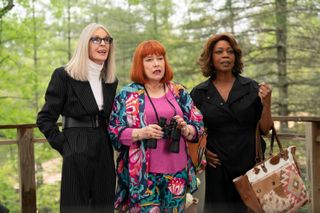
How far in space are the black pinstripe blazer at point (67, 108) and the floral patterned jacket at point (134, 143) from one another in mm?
131

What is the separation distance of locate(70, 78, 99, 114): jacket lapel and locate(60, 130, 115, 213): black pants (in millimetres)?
204

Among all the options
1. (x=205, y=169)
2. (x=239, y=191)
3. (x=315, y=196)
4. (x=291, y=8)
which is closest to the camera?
(x=239, y=191)

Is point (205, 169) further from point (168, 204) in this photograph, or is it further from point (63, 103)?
point (63, 103)

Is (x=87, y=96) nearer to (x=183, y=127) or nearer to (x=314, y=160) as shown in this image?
(x=183, y=127)

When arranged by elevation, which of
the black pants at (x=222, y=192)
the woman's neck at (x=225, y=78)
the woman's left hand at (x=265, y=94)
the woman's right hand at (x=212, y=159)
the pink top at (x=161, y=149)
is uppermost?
the woman's neck at (x=225, y=78)

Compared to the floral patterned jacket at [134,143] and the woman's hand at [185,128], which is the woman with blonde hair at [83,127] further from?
the woman's hand at [185,128]

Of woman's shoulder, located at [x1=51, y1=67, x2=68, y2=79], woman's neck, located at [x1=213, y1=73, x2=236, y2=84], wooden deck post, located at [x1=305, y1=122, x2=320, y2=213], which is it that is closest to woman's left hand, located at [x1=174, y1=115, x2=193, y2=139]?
woman's neck, located at [x1=213, y1=73, x2=236, y2=84]

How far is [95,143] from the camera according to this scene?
2535 mm

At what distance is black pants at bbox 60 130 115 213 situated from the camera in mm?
2525

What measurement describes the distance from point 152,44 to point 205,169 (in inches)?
37.1

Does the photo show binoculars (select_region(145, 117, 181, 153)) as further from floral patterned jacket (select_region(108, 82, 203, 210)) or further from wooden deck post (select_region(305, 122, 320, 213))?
wooden deck post (select_region(305, 122, 320, 213))

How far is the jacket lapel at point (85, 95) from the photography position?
8.30 ft

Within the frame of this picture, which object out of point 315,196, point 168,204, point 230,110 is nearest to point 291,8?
point 315,196

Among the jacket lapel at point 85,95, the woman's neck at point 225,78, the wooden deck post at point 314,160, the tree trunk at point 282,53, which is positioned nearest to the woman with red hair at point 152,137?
the jacket lapel at point 85,95
